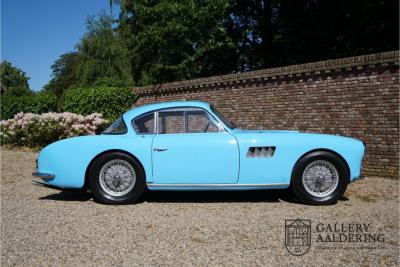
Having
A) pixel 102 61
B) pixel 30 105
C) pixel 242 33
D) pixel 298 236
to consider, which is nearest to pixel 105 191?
pixel 298 236

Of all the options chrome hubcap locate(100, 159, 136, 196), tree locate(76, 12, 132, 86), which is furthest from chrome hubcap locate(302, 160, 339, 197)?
tree locate(76, 12, 132, 86)

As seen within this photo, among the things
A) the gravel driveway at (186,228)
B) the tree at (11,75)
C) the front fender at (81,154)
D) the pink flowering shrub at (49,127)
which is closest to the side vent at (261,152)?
the gravel driveway at (186,228)

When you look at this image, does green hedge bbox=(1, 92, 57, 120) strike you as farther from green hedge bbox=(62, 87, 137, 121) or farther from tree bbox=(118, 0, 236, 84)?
tree bbox=(118, 0, 236, 84)

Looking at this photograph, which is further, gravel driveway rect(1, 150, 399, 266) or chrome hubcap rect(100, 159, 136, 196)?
chrome hubcap rect(100, 159, 136, 196)

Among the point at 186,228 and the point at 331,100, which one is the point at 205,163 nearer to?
the point at 186,228

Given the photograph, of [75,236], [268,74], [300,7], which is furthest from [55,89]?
[75,236]

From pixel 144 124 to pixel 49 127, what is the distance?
7.10 metres

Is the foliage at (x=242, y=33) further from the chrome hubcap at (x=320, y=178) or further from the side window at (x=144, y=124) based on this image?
the chrome hubcap at (x=320, y=178)

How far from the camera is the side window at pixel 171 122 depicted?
493 cm

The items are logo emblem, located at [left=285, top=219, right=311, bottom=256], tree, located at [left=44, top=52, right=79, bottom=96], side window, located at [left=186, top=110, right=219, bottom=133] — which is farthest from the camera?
tree, located at [left=44, top=52, right=79, bottom=96]

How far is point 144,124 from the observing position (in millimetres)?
4984

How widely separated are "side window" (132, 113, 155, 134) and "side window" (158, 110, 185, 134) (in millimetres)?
112

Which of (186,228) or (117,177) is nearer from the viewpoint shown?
(186,228)

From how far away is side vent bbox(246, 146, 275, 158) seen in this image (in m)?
4.64
